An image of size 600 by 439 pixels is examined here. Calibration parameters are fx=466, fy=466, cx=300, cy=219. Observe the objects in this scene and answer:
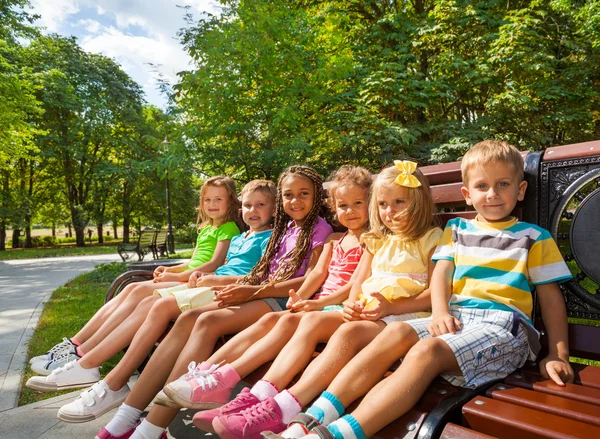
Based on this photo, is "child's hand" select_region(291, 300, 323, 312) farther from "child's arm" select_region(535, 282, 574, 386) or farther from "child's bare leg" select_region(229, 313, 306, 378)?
"child's arm" select_region(535, 282, 574, 386)

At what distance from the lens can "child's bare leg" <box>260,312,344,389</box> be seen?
2049mm

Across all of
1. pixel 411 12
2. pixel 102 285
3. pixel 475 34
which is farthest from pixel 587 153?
pixel 411 12

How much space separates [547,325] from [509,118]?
9.73 metres

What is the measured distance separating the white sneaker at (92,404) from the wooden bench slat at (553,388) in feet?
6.44

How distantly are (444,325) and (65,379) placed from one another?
2275mm

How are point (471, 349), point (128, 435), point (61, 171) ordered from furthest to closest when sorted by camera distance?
point (61, 171), point (128, 435), point (471, 349)

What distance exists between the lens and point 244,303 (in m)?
2.80

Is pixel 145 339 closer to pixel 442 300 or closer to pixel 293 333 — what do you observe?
pixel 293 333

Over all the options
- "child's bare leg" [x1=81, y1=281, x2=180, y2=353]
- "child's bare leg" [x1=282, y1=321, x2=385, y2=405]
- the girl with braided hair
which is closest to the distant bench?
"child's bare leg" [x1=81, y1=281, x2=180, y2=353]

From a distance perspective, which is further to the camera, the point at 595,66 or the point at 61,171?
the point at 61,171

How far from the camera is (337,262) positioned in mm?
2910

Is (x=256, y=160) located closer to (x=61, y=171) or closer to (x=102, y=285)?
(x=102, y=285)

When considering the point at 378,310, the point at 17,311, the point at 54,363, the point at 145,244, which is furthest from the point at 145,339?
the point at 145,244

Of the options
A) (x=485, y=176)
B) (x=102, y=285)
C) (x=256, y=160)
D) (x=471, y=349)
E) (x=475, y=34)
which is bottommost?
(x=102, y=285)
